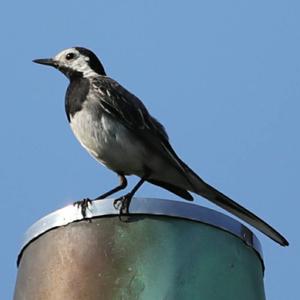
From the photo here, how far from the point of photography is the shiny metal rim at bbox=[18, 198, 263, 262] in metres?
4.43

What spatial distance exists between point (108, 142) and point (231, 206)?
1.08 metres

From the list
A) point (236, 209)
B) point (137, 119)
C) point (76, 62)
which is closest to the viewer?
point (236, 209)

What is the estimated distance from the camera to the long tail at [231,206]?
638 cm

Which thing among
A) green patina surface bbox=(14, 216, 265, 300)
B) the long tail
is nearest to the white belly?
the long tail

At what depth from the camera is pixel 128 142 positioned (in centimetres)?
699

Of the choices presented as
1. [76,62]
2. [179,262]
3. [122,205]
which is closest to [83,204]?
[122,205]

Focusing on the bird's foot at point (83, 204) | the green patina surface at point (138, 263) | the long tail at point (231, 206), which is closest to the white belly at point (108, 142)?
the long tail at point (231, 206)

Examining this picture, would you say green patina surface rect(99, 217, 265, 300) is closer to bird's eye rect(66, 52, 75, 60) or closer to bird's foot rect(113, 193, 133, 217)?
bird's foot rect(113, 193, 133, 217)

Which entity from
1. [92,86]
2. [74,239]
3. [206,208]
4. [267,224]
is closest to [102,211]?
[74,239]

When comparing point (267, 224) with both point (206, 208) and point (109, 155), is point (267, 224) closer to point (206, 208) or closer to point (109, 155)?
point (109, 155)

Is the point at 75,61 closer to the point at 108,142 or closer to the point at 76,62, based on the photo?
the point at 76,62

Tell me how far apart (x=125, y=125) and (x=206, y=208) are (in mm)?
2661

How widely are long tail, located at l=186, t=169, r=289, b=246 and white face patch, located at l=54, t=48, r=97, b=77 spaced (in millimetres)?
1468

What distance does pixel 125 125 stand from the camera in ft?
23.1
